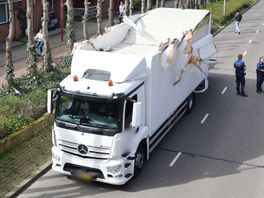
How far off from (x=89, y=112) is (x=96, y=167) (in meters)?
1.24

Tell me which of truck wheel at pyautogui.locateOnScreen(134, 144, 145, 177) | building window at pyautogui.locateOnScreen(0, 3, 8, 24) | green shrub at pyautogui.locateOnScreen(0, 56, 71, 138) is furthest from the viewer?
building window at pyautogui.locateOnScreen(0, 3, 8, 24)

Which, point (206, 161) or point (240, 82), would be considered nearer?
point (206, 161)

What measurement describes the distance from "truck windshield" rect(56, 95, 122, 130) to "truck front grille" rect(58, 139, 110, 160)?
0.49 meters

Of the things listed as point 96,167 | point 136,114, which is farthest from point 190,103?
point 96,167

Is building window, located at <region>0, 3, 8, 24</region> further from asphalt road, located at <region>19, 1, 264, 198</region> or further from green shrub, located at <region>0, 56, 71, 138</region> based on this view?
asphalt road, located at <region>19, 1, 264, 198</region>

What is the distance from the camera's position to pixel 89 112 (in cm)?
1116

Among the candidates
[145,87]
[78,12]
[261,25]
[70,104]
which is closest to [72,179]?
[70,104]

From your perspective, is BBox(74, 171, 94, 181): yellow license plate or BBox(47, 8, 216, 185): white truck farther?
BBox(74, 171, 94, 181): yellow license plate

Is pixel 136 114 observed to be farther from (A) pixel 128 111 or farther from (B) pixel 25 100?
(B) pixel 25 100

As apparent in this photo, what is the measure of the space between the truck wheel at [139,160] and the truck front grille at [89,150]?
99 centimetres

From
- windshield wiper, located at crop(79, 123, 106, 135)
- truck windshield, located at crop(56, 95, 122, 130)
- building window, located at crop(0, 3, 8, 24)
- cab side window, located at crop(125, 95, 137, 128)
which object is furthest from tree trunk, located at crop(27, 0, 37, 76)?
building window, located at crop(0, 3, 8, 24)

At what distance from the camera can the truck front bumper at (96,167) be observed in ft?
36.1

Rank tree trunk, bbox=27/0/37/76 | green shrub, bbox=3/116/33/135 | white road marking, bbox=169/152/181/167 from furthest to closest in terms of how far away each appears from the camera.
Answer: tree trunk, bbox=27/0/37/76
green shrub, bbox=3/116/33/135
white road marking, bbox=169/152/181/167

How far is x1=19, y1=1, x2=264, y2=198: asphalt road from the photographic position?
11.4 meters
